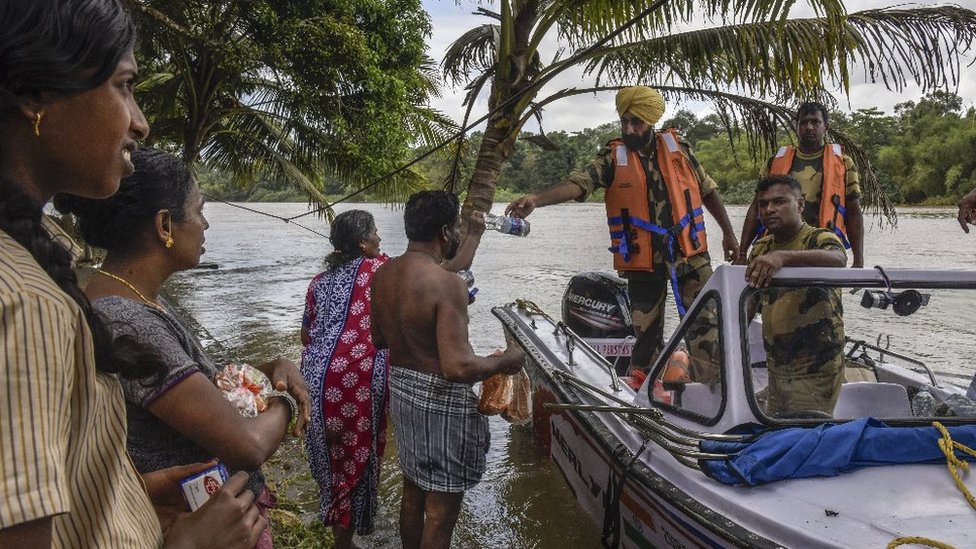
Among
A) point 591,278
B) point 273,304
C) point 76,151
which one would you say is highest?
point 76,151

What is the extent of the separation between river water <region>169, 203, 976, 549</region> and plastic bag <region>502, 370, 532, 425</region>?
102 cm

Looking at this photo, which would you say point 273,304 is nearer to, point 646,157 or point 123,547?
point 646,157

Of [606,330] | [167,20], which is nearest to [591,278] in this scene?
[606,330]

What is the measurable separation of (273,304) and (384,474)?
881cm

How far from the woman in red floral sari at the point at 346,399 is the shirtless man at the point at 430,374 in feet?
1.21

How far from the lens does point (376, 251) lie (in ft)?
12.6

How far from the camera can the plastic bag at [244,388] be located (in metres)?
1.50

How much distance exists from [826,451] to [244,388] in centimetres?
184

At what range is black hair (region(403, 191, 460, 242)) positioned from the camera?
10.1 ft

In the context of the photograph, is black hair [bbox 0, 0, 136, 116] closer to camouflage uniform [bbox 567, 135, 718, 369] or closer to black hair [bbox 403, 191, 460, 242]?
black hair [bbox 403, 191, 460, 242]

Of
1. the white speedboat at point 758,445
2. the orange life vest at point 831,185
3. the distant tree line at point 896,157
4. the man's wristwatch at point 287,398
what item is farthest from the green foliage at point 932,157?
the man's wristwatch at point 287,398

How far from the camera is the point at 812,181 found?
15.6ft

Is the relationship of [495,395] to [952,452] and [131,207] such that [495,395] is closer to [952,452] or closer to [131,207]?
[952,452]

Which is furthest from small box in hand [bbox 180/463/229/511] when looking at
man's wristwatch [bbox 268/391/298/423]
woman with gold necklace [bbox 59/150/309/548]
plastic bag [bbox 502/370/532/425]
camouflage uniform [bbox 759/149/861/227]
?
camouflage uniform [bbox 759/149/861/227]
